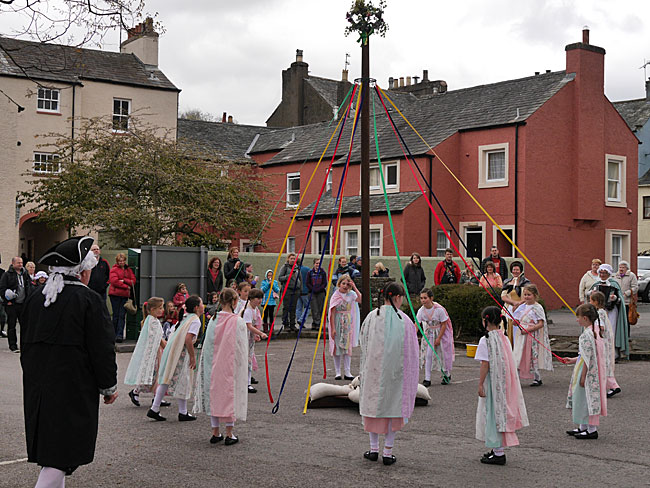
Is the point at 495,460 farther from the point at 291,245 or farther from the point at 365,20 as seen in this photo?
the point at 291,245

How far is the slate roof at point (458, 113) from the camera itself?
2912 centimetres

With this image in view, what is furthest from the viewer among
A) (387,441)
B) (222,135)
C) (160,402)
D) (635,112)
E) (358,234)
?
(635,112)

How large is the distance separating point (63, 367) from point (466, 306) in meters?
13.4

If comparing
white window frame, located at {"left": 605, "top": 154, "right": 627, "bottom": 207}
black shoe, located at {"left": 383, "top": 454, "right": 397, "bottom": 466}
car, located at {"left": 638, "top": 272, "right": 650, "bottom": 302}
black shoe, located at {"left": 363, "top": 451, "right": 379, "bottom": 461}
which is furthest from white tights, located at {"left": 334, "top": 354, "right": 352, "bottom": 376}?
car, located at {"left": 638, "top": 272, "right": 650, "bottom": 302}

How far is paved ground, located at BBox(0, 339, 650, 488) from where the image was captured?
21.3 feet

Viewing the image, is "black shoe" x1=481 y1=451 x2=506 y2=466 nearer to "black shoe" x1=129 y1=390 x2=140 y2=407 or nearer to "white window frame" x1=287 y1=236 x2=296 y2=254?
"black shoe" x1=129 y1=390 x2=140 y2=407

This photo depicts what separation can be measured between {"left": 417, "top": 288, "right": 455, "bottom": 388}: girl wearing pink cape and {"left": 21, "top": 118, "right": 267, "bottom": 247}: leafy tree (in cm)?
1408

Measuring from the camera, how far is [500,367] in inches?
291

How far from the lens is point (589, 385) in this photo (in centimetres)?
824

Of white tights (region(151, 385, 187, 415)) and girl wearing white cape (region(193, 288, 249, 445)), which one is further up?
girl wearing white cape (region(193, 288, 249, 445))

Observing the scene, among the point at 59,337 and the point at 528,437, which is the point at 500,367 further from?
the point at 59,337

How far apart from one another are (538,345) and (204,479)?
7044mm

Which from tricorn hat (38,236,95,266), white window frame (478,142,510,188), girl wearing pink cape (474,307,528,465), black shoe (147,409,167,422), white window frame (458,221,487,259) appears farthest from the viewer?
white window frame (458,221,487,259)

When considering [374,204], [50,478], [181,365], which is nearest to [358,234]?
[374,204]
